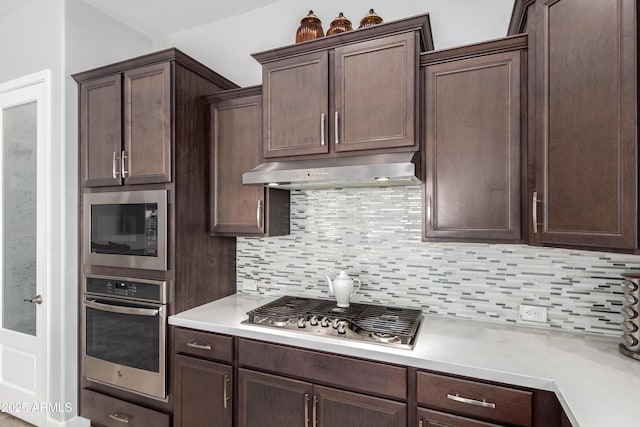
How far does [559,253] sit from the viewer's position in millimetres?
1714

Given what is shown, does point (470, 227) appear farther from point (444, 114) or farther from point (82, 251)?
point (82, 251)

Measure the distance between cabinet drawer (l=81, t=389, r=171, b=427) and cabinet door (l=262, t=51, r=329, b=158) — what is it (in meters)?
1.67

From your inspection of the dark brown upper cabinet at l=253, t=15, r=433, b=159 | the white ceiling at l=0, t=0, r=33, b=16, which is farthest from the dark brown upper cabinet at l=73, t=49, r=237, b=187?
the white ceiling at l=0, t=0, r=33, b=16

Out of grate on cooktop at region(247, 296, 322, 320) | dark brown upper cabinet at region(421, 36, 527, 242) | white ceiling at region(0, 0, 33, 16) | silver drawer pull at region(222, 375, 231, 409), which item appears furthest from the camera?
white ceiling at region(0, 0, 33, 16)

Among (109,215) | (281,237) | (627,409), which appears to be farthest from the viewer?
(281,237)

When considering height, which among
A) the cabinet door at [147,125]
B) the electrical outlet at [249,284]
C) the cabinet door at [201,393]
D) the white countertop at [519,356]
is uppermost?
the cabinet door at [147,125]

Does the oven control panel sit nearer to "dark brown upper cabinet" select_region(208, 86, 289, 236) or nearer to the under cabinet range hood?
"dark brown upper cabinet" select_region(208, 86, 289, 236)

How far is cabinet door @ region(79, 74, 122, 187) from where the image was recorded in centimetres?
215

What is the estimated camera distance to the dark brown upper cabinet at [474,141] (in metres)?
1.54

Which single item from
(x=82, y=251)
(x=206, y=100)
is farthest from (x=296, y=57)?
(x=82, y=251)

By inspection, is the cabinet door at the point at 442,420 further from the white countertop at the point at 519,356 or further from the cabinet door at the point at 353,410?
the white countertop at the point at 519,356

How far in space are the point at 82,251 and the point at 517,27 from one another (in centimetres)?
289

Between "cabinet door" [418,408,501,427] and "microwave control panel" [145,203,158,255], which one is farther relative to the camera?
"microwave control panel" [145,203,158,255]

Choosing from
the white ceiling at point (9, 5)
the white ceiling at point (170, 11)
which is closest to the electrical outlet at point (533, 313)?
the white ceiling at point (170, 11)
